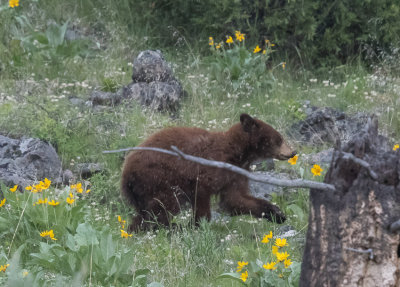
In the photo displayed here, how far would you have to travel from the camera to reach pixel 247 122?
20.4 feet

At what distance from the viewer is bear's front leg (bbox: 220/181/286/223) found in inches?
233

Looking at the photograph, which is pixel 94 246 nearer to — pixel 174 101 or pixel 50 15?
pixel 174 101

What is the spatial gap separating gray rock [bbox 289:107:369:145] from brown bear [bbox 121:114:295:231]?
70.2 inches

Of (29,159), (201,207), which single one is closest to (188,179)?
(201,207)

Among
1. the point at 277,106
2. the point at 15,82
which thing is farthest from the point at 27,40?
the point at 277,106

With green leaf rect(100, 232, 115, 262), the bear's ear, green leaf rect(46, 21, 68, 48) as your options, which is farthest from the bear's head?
green leaf rect(46, 21, 68, 48)

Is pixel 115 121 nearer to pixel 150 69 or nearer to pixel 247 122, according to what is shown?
pixel 150 69

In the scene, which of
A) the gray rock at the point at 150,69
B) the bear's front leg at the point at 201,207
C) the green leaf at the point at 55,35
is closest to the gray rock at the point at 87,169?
the bear's front leg at the point at 201,207

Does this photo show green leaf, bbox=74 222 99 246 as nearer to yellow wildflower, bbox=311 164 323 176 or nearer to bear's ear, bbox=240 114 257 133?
yellow wildflower, bbox=311 164 323 176

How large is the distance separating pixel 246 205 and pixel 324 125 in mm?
2333

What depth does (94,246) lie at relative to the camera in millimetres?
4262

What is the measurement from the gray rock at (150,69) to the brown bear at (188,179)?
269cm

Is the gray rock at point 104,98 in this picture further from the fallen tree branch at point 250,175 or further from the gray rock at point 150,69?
the fallen tree branch at point 250,175

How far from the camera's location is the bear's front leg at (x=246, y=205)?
19.4 feet
